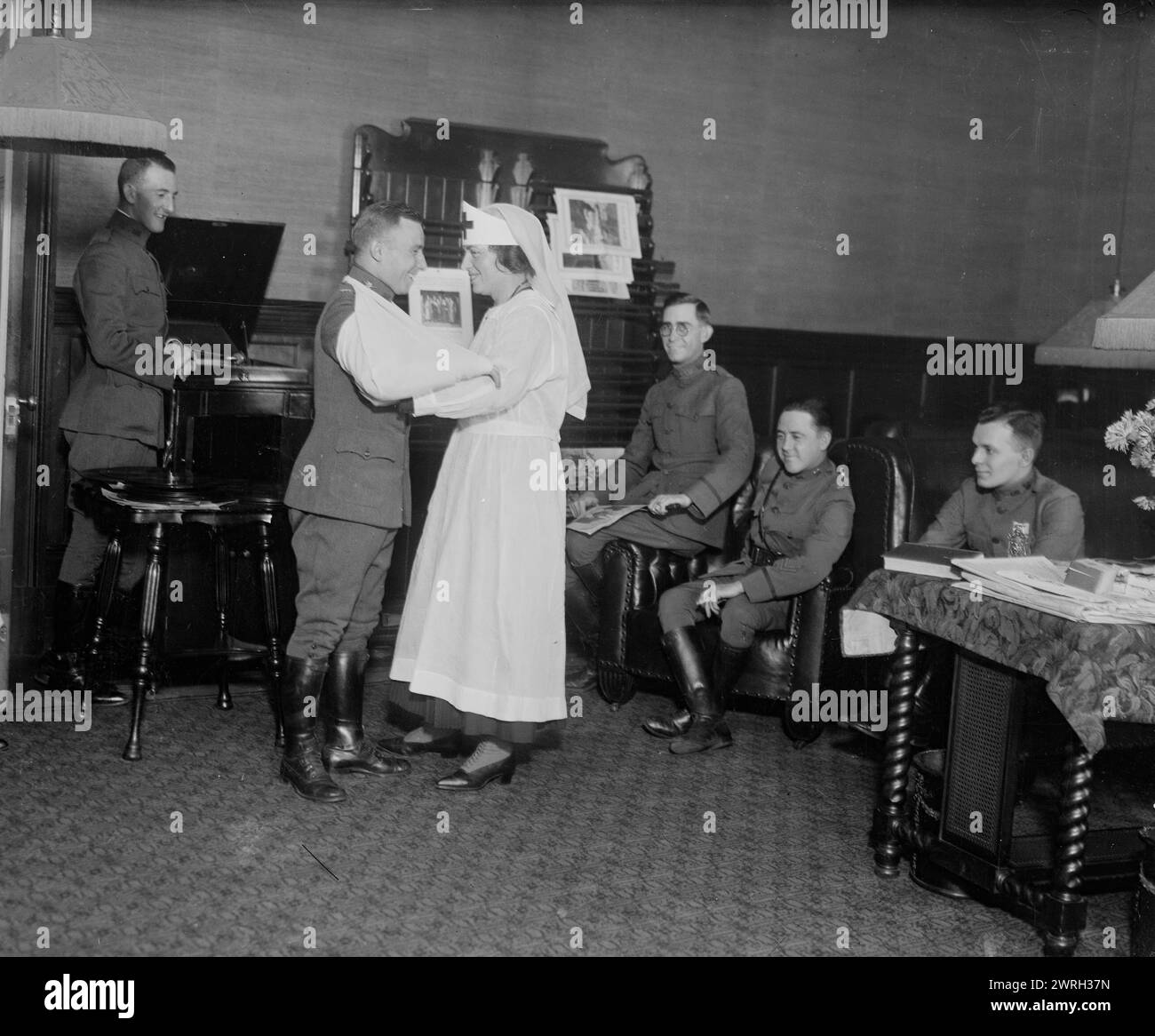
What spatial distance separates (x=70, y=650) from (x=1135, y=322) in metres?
3.61

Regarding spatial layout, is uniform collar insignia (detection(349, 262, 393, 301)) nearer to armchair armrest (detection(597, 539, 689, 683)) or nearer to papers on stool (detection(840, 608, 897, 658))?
armchair armrest (detection(597, 539, 689, 683))

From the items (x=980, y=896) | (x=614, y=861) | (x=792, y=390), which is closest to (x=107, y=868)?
(x=614, y=861)

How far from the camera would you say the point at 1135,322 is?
3053 millimetres

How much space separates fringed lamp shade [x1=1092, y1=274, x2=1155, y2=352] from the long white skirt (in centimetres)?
156

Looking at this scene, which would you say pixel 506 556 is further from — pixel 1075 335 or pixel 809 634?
pixel 1075 335

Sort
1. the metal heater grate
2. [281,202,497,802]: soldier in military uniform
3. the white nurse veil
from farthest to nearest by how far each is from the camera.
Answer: the white nurse veil, [281,202,497,802]: soldier in military uniform, the metal heater grate

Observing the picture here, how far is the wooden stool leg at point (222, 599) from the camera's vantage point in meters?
4.24

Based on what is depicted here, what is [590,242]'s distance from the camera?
5387 mm

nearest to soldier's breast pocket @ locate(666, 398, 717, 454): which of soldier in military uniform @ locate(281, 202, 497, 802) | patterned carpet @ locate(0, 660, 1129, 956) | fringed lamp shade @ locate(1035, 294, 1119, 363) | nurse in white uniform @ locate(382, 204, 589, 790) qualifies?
nurse in white uniform @ locate(382, 204, 589, 790)

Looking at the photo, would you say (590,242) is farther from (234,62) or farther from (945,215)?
(945,215)

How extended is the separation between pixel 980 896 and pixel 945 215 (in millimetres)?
4822

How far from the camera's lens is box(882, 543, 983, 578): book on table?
2.98 metres

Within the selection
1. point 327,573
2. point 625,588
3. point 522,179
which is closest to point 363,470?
point 327,573

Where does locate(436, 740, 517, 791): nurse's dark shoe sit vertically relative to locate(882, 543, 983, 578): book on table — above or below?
below
